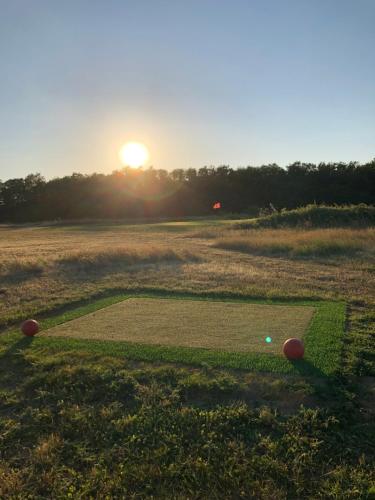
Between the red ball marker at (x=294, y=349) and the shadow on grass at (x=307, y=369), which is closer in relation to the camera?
the shadow on grass at (x=307, y=369)

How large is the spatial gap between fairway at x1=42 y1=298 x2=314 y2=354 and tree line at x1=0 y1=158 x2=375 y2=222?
4913cm

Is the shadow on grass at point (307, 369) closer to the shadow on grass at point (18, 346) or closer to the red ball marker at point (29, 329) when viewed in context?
the shadow on grass at point (18, 346)

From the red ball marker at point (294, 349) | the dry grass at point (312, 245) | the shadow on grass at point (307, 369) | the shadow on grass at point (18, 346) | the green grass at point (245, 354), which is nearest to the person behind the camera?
the shadow on grass at point (307, 369)

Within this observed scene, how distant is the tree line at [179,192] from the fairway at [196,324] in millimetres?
49132

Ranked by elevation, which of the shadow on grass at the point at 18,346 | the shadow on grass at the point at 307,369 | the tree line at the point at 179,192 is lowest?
the shadow on grass at the point at 307,369

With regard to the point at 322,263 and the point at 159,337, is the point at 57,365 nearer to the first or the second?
the point at 159,337

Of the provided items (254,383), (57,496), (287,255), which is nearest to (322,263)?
(287,255)

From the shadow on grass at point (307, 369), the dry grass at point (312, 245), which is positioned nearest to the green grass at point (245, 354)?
the shadow on grass at point (307, 369)

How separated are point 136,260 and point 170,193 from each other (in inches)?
1964

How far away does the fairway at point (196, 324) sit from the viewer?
6.29 m

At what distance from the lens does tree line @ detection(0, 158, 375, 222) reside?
5731cm

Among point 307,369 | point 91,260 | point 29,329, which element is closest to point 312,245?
point 91,260

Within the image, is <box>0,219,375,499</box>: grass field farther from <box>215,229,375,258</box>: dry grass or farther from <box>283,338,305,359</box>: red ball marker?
<box>215,229,375,258</box>: dry grass

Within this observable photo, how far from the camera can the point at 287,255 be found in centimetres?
1619
